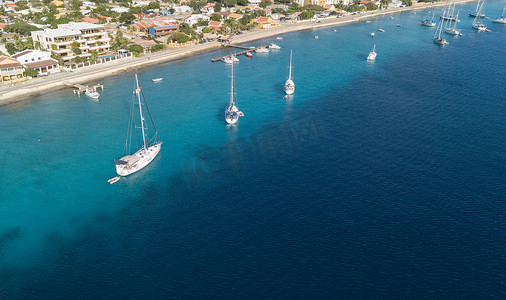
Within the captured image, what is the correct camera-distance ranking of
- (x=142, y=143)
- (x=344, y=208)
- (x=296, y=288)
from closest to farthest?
(x=296, y=288) → (x=344, y=208) → (x=142, y=143)

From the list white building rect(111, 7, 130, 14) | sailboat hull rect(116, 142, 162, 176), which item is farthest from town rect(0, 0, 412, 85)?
sailboat hull rect(116, 142, 162, 176)

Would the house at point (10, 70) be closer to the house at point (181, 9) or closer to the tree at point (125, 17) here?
the tree at point (125, 17)

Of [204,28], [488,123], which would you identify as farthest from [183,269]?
[204,28]

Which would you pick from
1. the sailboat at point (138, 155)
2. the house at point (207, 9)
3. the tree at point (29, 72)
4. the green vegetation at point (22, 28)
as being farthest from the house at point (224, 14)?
the sailboat at point (138, 155)

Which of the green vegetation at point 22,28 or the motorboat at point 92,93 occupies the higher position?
the green vegetation at point 22,28

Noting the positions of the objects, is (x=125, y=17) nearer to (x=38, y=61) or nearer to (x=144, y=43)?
(x=144, y=43)

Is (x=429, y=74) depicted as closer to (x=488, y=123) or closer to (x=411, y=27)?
(x=488, y=123)

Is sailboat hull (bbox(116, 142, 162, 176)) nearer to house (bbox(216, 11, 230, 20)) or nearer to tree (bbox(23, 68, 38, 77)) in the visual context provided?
tree (bbox(23, 68, 38, 77))

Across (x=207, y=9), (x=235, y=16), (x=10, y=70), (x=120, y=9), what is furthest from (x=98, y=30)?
(x=207, y=9)
